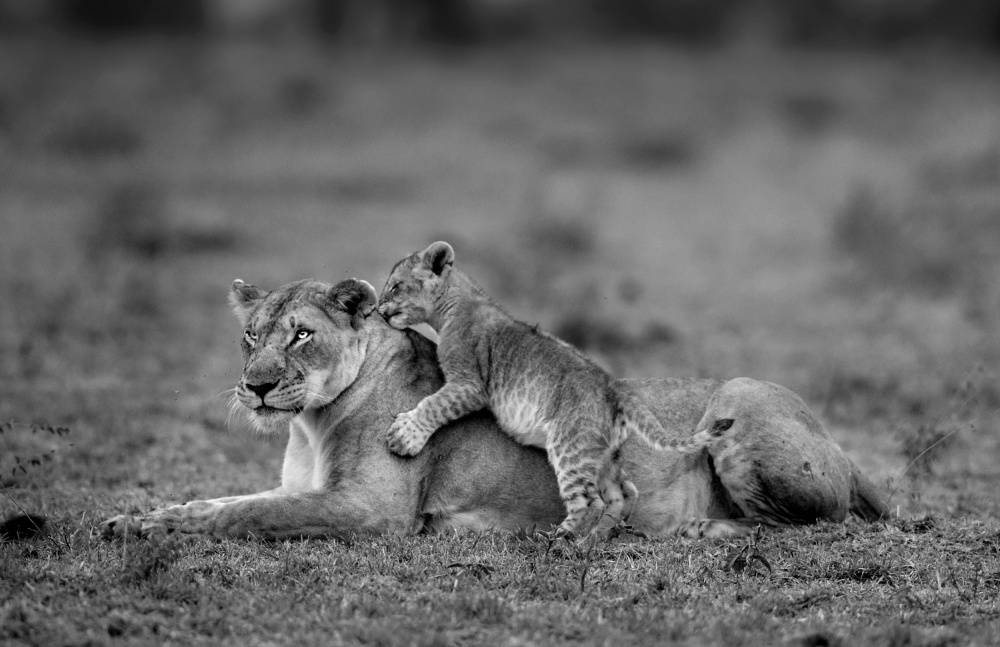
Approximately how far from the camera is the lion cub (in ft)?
22.2

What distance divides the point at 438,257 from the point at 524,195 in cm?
1430

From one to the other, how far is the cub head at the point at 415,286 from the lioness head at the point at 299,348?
492 millimetres

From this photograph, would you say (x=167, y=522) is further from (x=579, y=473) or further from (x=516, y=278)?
(x=516, y=278)

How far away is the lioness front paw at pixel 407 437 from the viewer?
688 cm

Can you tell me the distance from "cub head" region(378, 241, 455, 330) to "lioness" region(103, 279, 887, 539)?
53cm

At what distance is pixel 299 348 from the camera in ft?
23.0

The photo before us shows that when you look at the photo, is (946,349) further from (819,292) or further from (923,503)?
(923,503)

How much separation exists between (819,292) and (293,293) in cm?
1021

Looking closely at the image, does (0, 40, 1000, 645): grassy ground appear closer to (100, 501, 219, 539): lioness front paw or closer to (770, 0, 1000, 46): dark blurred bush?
(100, 501, 219, 539): lioness front paw

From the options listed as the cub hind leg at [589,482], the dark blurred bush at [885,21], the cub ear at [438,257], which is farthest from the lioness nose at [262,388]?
the dark blurred bush at [885,21]

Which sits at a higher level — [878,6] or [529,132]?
[878,6]

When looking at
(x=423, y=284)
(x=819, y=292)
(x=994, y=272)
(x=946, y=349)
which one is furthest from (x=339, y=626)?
(x=994, y=272)

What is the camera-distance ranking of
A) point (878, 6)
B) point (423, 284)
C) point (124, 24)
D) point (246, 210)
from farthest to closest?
point (878, 6)
point (124, 24)
point (246, 210)
point (423, 284)

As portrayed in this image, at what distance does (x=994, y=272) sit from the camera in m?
16.6
